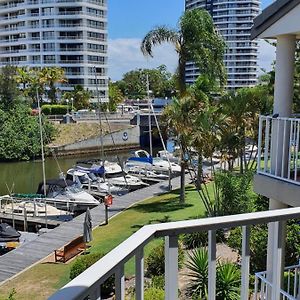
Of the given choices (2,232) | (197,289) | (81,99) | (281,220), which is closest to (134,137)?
(81,99)

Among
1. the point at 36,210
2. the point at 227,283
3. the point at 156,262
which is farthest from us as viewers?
the point at 36,210

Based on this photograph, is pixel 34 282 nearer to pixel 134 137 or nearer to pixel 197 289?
pixel 197 289

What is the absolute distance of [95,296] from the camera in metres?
1.49

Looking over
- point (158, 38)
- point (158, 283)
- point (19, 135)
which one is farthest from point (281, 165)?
point (19, 135)

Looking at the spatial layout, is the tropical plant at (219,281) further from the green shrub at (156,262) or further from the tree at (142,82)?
the tree at (142,82)

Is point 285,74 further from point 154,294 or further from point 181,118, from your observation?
point 181,118

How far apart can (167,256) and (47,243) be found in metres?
14.0

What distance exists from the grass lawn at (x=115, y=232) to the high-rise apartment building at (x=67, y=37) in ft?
181

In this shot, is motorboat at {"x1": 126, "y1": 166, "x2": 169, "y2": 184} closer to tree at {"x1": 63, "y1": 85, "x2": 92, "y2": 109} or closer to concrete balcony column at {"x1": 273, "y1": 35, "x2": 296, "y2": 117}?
concrete balcony column at {"x1": 273, "y1": 35, "x2": 296, "y2": 117}

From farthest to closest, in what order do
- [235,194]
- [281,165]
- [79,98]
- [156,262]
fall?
[79,98] → [235,194] → [156,262] → [281,165]

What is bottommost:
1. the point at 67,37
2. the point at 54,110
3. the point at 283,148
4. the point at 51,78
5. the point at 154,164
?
the point at 154,164

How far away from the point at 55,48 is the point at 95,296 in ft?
255

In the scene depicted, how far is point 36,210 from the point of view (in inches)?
805

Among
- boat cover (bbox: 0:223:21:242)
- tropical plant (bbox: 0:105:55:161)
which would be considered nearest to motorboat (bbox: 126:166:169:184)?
boat cover (bbox: 0:223:21:242)
